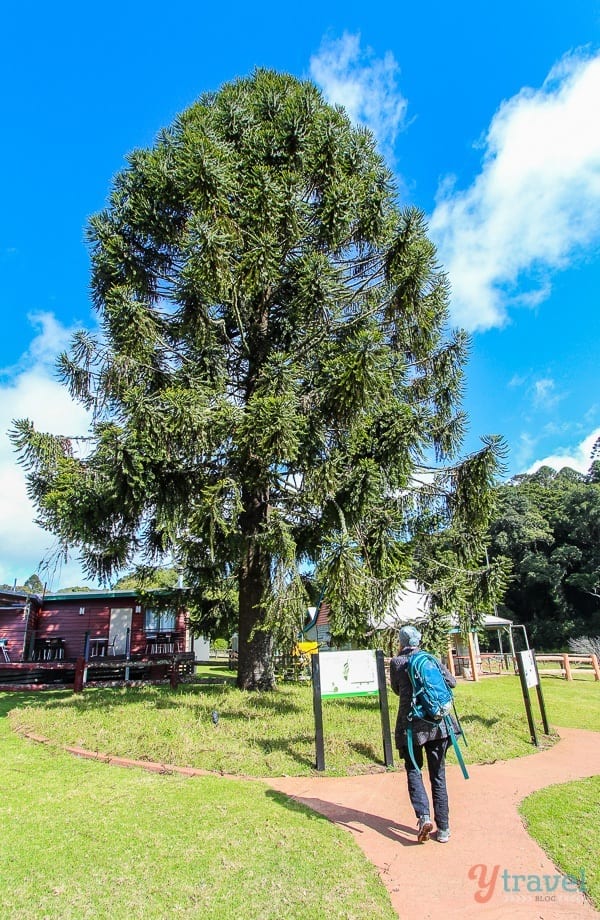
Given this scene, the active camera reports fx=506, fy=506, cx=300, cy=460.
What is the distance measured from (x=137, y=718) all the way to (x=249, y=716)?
187 centimetres

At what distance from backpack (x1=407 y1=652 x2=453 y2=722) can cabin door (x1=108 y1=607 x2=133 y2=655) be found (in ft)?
57.3

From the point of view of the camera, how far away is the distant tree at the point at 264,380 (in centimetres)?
945

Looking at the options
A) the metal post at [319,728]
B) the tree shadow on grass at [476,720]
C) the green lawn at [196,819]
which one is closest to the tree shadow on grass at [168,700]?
the green lawn at [196,819]

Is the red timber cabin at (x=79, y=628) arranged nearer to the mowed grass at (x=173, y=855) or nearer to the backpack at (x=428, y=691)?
the mowed grass at (x=173, y=855)

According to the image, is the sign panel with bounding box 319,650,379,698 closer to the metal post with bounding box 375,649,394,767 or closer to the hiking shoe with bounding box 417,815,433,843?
the metal post with bounding box 375,649,394,767

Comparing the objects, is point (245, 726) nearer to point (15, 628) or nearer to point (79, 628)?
point (79, 628)

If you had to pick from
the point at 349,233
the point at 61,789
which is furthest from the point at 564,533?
the point at 61,789

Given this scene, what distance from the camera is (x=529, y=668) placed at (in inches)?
313

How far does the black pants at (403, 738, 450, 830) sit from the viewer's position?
4.21 metres

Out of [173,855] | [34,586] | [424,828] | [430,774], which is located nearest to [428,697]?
[430,774]

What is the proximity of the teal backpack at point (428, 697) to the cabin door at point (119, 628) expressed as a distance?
17433mm

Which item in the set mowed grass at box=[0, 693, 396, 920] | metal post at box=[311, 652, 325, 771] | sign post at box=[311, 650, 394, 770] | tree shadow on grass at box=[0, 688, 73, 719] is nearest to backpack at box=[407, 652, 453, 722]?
mowed grass at box=[0, 693, 396, 920]

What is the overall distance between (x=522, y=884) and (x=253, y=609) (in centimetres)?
825

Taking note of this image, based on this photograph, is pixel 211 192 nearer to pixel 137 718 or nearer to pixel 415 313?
pixel 415 313
